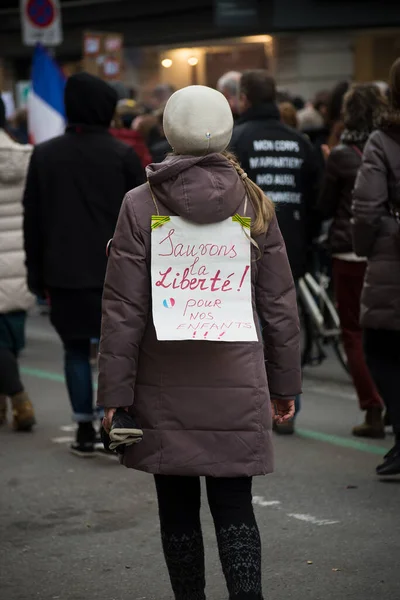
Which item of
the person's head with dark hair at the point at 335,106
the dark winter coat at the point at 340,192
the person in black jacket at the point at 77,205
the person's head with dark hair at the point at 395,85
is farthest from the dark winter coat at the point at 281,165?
the person's head with dark hair at the point at 335,106

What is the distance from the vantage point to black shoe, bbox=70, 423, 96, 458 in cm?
755

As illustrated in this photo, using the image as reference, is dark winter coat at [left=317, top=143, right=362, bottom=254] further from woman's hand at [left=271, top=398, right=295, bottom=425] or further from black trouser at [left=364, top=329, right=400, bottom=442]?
woman's hand at [left=271, top=398, right=295, bottom=425]

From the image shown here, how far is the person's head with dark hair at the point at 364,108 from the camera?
308 inches

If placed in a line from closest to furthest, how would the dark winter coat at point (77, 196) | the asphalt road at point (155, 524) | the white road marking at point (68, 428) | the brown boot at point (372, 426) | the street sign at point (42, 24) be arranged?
the asphalt road at point (155, 524), the dark winter coat at point (77, 196), the brown boot at point (372, 426), the white road marking at point (68, 428), the street sign at point (42, 24)

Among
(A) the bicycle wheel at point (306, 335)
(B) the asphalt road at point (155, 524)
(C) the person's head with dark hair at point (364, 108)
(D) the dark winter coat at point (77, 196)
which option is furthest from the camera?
(A) the bicycle wheel at point (306, 335)

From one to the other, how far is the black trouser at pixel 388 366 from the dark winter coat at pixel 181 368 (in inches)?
102

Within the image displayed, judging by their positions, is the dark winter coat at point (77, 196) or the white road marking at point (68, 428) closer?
the dark winter coat at point (77, 196)

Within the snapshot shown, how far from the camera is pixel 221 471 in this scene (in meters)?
4.19

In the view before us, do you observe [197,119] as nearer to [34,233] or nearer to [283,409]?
[283,409]

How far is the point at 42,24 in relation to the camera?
15.3 m

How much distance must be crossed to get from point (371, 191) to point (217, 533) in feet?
9.00

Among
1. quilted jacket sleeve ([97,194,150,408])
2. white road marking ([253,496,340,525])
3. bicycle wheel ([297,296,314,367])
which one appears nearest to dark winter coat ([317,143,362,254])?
bicycle wheel ([297,296,314,367])

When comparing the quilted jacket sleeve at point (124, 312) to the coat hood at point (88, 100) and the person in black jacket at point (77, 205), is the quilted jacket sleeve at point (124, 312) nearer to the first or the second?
the person in black jacket at point (77, 205)

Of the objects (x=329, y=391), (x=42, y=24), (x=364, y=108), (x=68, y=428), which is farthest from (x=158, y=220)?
(x=42, y=24)
